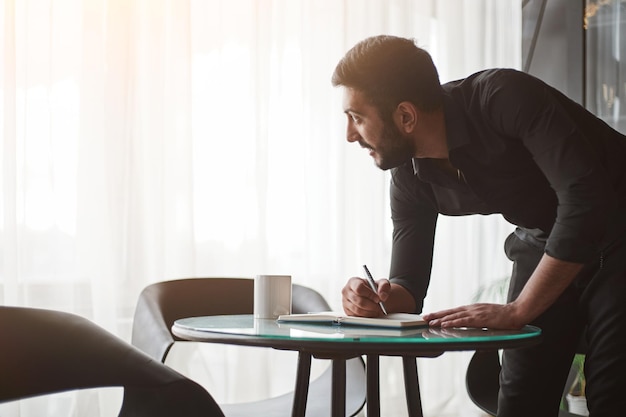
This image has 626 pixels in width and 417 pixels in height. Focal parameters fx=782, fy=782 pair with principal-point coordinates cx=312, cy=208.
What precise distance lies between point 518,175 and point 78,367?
3.37 feet

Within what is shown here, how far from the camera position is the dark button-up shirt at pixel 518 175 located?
60.7 inches

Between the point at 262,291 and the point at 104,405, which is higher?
the point at 262,291

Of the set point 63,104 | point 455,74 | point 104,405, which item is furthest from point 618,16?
point 104,405

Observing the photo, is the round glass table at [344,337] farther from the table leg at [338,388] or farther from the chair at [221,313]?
the chair at [221,313]

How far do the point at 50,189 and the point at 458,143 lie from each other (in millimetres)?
1690

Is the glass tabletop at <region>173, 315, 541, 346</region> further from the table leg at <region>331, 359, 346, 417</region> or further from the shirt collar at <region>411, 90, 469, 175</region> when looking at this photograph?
the shirt collar at <region>411, 90, 469, 175</region>

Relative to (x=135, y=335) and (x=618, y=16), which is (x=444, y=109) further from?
(x=618, y=16)

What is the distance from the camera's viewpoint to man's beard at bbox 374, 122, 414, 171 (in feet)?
6.01

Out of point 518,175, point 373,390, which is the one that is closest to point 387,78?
Answer: point 518,175

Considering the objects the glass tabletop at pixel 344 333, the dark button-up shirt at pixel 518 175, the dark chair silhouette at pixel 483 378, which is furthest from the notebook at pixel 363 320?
the dark chair silhouette at pixel 483 378

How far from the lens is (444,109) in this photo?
5.88 feet

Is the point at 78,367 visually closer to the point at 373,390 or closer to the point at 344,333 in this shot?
the point at 344,333

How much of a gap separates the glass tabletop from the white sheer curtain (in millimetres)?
1340

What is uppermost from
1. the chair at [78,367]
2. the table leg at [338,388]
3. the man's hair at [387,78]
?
the man's hair at [387,78]
